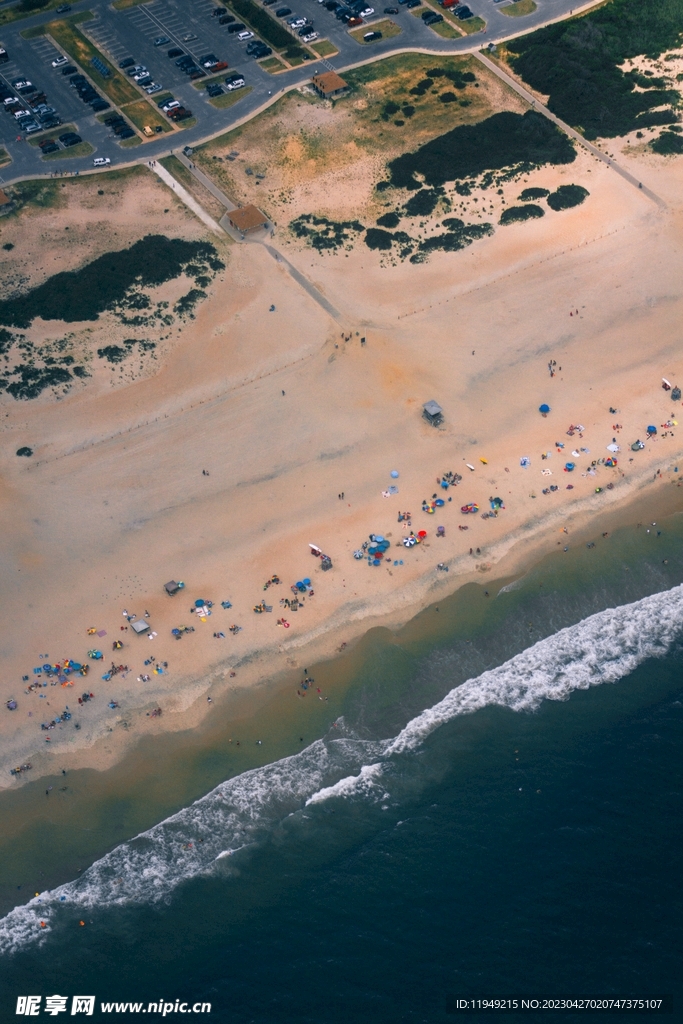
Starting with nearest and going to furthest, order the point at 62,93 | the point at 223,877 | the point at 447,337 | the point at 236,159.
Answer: the point at 223,877, the point at 447,337, the point at 236,159, the point at 62,93

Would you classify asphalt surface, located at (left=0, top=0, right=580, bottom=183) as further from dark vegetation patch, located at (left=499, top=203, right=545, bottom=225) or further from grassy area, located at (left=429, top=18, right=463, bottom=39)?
dark vegetation patch, located at (left=499, top=203, right=545, bottom=225)

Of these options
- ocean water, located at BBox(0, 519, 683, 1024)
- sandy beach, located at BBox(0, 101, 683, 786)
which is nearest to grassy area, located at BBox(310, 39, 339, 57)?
sandy beach, located at BBox(0, 101, 683, 786)

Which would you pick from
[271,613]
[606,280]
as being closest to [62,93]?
[606,280]

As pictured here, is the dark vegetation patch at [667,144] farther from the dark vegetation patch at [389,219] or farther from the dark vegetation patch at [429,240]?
the dark vegetation patch at [389,219]

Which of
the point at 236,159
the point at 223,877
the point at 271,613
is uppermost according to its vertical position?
the point at 236,159

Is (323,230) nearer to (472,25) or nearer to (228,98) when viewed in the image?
(228,98)

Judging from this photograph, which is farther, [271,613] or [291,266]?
[291,266]

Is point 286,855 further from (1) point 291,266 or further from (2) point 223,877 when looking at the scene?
(1) point 291,266
